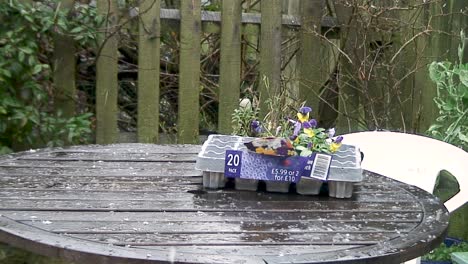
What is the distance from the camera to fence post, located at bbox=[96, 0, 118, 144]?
132 inches

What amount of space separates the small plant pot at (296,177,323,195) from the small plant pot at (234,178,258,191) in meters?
0.11

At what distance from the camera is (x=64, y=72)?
3354mm

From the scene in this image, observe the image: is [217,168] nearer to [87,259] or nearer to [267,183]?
[267,183]

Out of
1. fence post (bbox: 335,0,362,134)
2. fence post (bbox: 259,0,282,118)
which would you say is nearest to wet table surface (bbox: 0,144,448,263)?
fence post (bbox: 259,0,282,118)

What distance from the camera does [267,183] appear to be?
1.96 metres

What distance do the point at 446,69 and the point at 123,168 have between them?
1.56 metres

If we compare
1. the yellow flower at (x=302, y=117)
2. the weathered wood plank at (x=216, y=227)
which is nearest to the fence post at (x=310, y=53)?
the yellow flower at (x=302, y=117)

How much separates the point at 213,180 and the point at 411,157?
3.08 ft

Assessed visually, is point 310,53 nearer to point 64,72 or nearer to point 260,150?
point 64,72

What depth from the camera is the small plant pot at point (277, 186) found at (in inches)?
77.0

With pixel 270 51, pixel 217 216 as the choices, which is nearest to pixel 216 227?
pixel 217 216

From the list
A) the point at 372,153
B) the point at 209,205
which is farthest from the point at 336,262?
the point at 372,153

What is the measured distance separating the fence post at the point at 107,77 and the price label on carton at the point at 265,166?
1598 millimetres

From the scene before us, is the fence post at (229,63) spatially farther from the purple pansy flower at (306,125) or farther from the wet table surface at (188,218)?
the purple pansy flower at (306,125)
